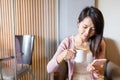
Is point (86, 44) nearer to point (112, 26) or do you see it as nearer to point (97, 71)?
point (97, 71)

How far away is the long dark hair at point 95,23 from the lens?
1223 mm

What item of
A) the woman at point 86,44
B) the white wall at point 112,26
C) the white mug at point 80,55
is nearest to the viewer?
the white mug at point 80,55

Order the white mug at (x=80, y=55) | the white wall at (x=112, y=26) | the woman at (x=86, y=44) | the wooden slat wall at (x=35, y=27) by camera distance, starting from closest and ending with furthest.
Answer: the white mug at (x=80, y=55), the woman at (x=86, y=44), the wooden slat wall at (x=35, y=27), the white wall at (x=112, y=26)

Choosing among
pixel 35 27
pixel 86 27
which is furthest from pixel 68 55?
pixel 35 27

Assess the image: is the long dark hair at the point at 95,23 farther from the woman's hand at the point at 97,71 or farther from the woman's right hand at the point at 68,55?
the woman's right hand at the point at 68,55

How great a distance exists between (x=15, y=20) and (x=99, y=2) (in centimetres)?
119

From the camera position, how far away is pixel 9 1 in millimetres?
1406

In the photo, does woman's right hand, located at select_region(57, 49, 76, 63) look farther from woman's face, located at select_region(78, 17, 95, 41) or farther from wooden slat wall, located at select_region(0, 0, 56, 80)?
wooden slat wall, located at select_region(0, 0, 56, 80)

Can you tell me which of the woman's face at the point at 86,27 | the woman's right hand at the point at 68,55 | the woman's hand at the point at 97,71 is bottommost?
the woman's hand at the point at 97,71

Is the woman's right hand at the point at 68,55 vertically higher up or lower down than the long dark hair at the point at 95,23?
lower down

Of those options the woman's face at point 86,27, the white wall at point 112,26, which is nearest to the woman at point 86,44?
the woman's face at point 86,27

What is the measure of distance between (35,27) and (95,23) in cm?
60

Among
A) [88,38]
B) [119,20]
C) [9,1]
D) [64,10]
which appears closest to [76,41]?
[88,38]

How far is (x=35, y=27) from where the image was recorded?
5.27ft
